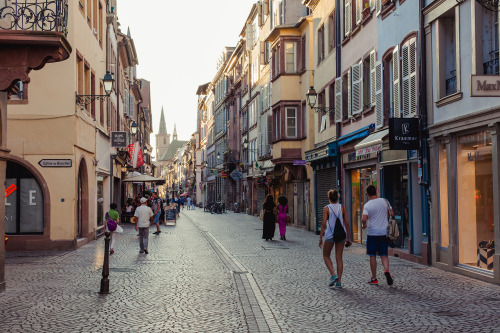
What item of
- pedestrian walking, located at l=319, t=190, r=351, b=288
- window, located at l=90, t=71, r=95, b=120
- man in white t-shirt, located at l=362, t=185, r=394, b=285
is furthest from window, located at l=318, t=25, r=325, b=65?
pedestrian walking, located at l=319, t=190, r=351, b=288

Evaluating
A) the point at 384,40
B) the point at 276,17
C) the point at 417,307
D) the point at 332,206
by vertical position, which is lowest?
the point at 417,307

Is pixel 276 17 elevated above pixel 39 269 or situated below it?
above

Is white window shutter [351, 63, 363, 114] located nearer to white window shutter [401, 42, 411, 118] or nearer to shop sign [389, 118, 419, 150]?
white window shutter [401, 42, 411, 118]

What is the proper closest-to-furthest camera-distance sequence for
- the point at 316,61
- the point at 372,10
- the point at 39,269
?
the point at 39,269 → the point at 372,10 → the point at 316,61

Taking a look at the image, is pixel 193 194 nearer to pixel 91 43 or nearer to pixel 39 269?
pixel 91 43

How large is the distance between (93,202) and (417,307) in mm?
19111

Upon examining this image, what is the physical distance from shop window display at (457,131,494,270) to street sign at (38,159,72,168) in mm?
12335

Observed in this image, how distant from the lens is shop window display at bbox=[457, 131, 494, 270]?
1383 cm

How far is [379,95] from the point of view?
2103cm

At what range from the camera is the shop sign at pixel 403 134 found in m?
16.8

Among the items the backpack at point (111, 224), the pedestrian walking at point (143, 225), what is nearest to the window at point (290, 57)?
the pedestrian walking at point (143, 225)

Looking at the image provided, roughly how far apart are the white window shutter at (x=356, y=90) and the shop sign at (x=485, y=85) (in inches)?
524

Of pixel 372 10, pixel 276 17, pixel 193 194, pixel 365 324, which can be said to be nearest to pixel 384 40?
pixel 372 10

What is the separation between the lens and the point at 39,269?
1600 cm
